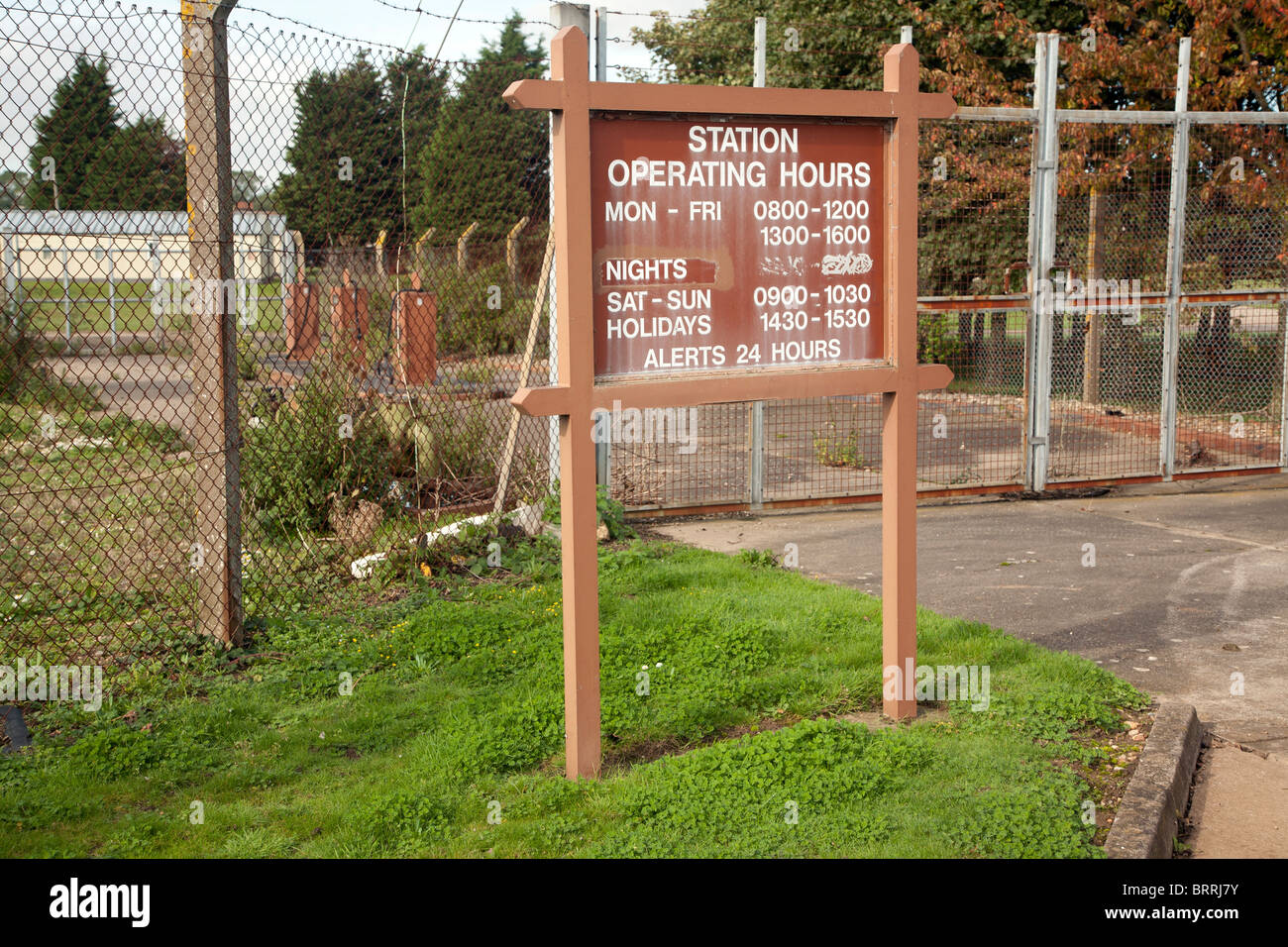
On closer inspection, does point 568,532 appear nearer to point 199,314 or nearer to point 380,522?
point 199,314

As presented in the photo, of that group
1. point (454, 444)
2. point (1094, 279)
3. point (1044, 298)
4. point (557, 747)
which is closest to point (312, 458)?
point (454, 444)

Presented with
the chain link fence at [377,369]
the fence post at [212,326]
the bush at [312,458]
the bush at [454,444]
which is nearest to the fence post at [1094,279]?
the chain link fence at [377,369]

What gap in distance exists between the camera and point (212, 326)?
18.8 feet

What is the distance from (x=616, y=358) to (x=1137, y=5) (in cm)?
1416

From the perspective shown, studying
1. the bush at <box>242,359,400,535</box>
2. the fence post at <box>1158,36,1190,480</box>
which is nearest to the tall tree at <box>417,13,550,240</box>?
the bush at <box>242,359,400,535</box>

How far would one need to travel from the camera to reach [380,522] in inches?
301

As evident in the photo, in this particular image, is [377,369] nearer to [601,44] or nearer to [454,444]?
[454,444]

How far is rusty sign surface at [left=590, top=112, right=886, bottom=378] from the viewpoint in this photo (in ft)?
Result: 14.4

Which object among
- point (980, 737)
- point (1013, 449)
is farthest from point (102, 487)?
point (1013, 449)

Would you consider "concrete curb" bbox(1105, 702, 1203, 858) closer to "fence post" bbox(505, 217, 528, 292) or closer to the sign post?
the sign post

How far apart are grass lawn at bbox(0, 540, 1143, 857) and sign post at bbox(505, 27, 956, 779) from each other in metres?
0.41

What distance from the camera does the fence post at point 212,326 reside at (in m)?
5.65

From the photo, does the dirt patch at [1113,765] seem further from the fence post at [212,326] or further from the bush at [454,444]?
the bush at [454,444]

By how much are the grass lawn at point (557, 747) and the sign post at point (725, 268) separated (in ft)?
1.36
